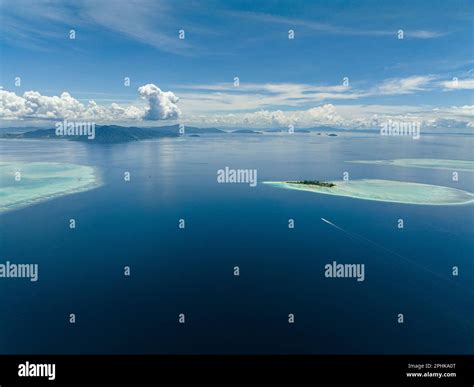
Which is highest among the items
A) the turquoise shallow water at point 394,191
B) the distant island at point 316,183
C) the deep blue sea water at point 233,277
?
the distant island at point 316,183

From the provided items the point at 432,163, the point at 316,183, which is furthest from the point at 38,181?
the point at 432,163

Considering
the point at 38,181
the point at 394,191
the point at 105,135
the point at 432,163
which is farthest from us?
the point at 105,135

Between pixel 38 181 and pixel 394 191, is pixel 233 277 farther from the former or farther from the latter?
pixel 38 181

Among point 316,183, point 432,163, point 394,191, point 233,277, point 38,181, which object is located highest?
point 432,163

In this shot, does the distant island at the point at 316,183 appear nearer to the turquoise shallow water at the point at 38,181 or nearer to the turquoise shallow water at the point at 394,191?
the turquoise shallow water at the point at 394,191

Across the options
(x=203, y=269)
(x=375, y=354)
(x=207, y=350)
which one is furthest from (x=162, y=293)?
(x=375, y=354)

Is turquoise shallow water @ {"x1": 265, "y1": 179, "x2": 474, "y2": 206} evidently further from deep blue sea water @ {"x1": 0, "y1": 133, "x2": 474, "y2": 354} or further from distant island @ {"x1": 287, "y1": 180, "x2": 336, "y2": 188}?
deep blue sea water @ {"x1": 0, "y1": 133, "x2": 474, "y2": 354}

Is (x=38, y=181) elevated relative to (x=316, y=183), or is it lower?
elevated

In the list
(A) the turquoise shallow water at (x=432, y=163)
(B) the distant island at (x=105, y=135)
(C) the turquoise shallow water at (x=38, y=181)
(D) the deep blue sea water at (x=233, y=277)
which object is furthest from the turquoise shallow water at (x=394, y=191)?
(B) the distant island at (x=105, y=135)
